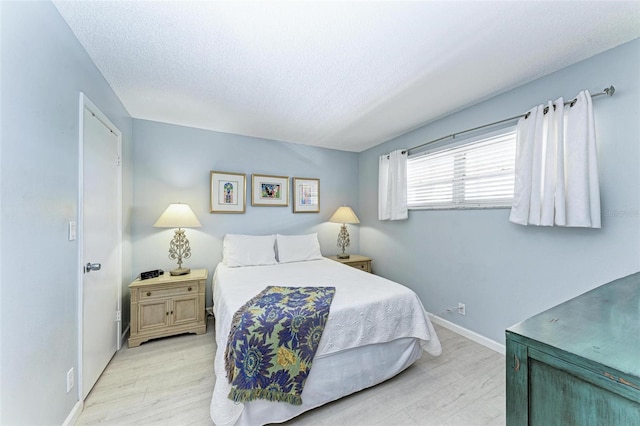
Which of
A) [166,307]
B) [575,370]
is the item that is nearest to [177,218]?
[166,307]

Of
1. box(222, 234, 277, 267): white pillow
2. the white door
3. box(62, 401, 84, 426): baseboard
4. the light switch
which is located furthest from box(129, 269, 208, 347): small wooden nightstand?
the light switch

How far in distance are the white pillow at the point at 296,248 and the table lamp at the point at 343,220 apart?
20.8 inches

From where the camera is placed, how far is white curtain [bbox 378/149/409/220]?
3342mm

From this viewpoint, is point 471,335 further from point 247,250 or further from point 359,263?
point 247,250

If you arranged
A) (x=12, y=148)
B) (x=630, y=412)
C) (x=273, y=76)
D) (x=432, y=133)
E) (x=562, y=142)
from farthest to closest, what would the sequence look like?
(x=432, y=133) < (x=273, y=76) < (x=562, y=142) < (x=12, y=148) < (x=630, y=412)

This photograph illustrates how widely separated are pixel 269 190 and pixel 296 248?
97 centimetres

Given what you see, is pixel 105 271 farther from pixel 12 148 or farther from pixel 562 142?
pixel 562 142

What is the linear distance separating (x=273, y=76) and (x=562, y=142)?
91.7 inches

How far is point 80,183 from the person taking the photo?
1598 millimetres

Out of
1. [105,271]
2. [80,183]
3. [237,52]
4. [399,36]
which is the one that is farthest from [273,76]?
[105,271]

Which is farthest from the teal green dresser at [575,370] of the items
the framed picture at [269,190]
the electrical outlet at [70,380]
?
the framed picture at [269,190]

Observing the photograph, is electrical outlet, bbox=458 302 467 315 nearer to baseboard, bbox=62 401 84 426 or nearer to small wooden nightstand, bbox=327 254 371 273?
small wooden nightstand, bbox=327 254 371 273

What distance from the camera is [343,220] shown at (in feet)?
12.5

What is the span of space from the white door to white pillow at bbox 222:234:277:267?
3.53ft
